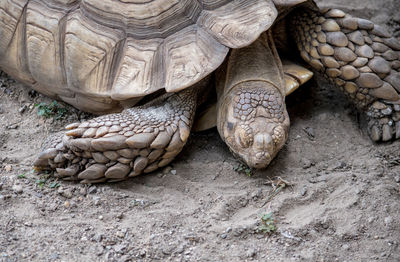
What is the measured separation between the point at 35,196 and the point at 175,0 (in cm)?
156

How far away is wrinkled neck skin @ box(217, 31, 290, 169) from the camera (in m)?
Answer: 3.46

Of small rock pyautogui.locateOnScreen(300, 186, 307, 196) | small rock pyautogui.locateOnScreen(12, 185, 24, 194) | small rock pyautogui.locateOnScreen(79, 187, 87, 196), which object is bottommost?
small rock pyautogui.locateOnScreen(300, 186, 307, 196)

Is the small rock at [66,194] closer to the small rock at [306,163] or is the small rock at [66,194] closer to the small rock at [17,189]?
the small rock at [17,189]

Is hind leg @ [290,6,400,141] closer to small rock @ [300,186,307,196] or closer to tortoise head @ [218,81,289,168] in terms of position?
tortoise head @ [218,81,289,168]

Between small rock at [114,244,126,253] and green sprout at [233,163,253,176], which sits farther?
green sprout at [233,163,253,176]

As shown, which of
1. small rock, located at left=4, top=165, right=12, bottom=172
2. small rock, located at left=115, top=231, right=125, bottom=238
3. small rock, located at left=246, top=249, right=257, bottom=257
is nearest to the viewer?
small rock, located at left=246, top=249, right=257, bottom=257

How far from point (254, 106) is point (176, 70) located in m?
0.57

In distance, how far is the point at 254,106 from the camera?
3.55 metres

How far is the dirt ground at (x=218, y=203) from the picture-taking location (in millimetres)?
2914

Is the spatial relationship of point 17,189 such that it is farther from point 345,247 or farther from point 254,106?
point 345,247

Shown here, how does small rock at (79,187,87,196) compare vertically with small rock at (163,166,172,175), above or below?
above

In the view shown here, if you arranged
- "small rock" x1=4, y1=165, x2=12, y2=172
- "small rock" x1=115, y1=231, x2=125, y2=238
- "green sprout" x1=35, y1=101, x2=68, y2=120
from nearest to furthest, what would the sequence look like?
"small rock" x1=115, y1=231, x2=125, y2=238 → "small rock" x1=4, y1=165, x2=12, y2=172 → "green sprout" x1=35, y1=101, x2=68, y2=120

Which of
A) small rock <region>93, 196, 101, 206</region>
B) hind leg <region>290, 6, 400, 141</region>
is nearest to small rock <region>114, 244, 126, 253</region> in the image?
small rock <region>93, 196, 101, 206</region>

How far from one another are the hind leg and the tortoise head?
0.55m
